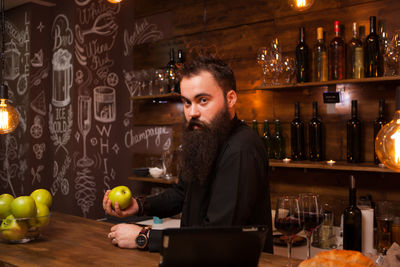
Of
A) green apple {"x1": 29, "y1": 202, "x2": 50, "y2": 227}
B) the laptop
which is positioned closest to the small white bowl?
green apple {"x1": 29, "y1": 202, "x2": 50, "y2": 227}

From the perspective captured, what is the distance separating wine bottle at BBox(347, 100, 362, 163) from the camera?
2570 millimetres

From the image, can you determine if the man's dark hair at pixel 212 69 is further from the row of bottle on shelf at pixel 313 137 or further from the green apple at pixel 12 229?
the row of bottle on shelf at pixel 313 137

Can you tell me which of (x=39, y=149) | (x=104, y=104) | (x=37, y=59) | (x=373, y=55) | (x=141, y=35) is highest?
(x=141, y=35)

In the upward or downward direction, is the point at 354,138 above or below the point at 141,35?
below

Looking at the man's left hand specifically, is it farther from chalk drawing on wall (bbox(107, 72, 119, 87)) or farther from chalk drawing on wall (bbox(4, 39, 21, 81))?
chalk drawing on wall (bbox(4, 39, 21, 81))

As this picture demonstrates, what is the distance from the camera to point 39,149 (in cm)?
395

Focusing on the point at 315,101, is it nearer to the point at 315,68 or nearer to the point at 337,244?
the point at 315,68

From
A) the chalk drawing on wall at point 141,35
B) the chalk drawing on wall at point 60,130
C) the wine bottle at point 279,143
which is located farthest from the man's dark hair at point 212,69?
the chalk drawing on wall at point 60,130

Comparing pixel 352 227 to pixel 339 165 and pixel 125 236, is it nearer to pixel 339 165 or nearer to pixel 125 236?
pixel 339 165

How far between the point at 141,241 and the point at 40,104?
3.00 meters

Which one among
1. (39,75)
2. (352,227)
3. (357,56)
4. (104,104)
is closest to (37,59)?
(39,75)

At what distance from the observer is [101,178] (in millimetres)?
3932

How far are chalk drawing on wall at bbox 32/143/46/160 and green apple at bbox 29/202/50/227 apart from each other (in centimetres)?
257

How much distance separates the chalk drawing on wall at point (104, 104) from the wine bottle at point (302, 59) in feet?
6.61
